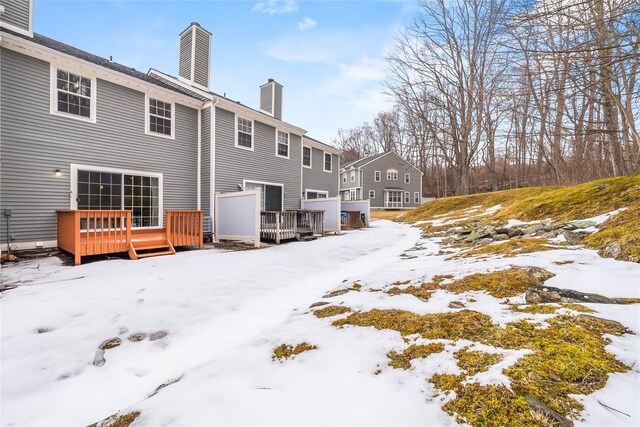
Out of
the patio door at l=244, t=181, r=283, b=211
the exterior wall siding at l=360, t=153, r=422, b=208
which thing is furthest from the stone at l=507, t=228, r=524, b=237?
the exterior wall siding at l=360, t=153, r=422, b=208

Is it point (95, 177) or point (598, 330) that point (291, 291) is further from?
point (95, 177)

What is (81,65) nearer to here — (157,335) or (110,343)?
(110,343)

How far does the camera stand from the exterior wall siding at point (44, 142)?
6461mm

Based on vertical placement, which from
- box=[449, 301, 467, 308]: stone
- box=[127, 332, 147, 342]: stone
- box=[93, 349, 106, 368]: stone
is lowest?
box=[93, 349, 106, 368]: stone

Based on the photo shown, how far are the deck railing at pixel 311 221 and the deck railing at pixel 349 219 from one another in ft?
12.7

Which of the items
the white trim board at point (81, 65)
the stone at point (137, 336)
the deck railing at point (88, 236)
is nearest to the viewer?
the stone at point (137, 336)

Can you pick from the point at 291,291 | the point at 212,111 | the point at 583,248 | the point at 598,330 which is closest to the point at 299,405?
the point at 598,330

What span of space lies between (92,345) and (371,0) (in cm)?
1164

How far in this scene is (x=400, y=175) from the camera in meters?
34.8

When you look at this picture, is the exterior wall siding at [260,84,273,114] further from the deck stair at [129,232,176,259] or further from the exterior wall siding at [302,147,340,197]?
the deck stair at [129,232,176,259]

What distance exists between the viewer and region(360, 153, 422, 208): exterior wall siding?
33.1 metres

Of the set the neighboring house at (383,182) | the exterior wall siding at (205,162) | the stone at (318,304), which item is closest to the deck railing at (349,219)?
the exterior wall siding at (205,162)

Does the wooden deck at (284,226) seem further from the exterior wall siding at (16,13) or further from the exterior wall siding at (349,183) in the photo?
the exterior wall siding at (349,183)

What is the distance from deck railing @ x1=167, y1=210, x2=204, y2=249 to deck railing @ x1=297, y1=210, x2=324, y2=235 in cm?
405
